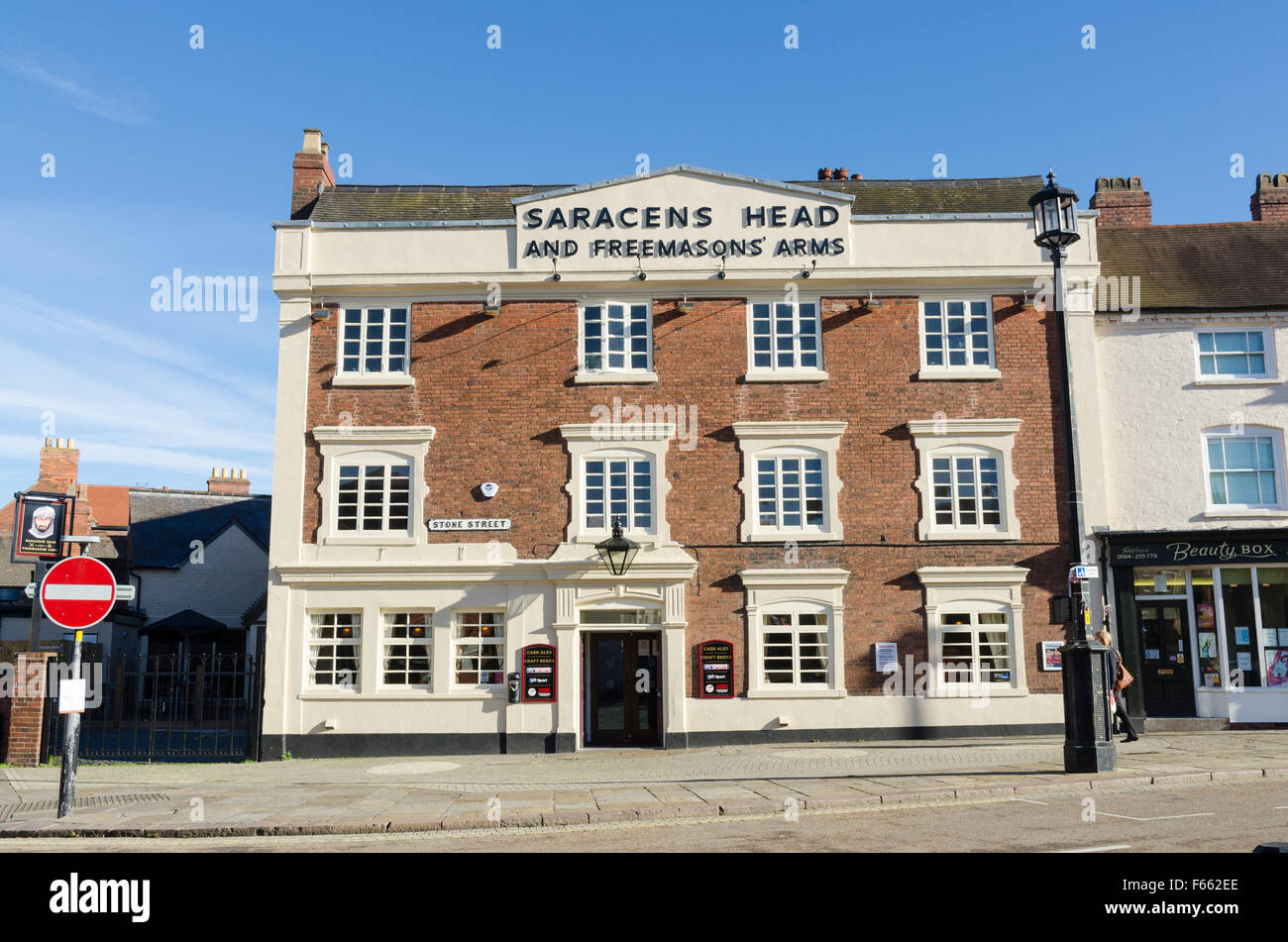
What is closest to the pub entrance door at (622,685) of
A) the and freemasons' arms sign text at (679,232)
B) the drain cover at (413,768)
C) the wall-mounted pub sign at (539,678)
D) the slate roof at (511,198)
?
the wall-mounted pub sign at (539,678)

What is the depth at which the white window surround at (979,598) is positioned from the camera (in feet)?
62.5

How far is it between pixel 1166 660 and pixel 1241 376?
604 centimetres

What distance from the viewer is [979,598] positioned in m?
19.1

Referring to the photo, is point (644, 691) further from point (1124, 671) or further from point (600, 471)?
point (1124, 671)

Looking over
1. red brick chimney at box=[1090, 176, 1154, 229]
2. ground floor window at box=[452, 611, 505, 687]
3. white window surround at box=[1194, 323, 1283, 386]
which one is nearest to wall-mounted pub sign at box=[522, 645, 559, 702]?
ground floor window at box=[452, 611, 505, 687]

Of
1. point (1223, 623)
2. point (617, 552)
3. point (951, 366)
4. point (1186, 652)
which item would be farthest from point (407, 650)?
point (1223, 623)

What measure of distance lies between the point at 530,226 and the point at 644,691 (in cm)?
960

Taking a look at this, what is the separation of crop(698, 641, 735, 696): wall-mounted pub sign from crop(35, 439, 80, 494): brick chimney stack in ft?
86.5

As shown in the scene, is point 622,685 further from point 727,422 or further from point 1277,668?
point 1277,668

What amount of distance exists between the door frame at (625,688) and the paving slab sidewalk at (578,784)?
0.62 m

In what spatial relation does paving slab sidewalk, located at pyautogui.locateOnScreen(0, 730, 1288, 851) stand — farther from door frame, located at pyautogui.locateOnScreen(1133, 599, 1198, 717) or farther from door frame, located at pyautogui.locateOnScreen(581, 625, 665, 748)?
door frame, located at pyautogui.locateOnScreen(1133, 599, 1198, 717)

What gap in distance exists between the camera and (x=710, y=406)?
1977cm

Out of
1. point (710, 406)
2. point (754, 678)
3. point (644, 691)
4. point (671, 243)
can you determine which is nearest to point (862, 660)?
point (754, 678)

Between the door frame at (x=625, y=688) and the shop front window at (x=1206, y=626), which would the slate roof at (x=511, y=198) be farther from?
the door frame at (x=625, y=688)
